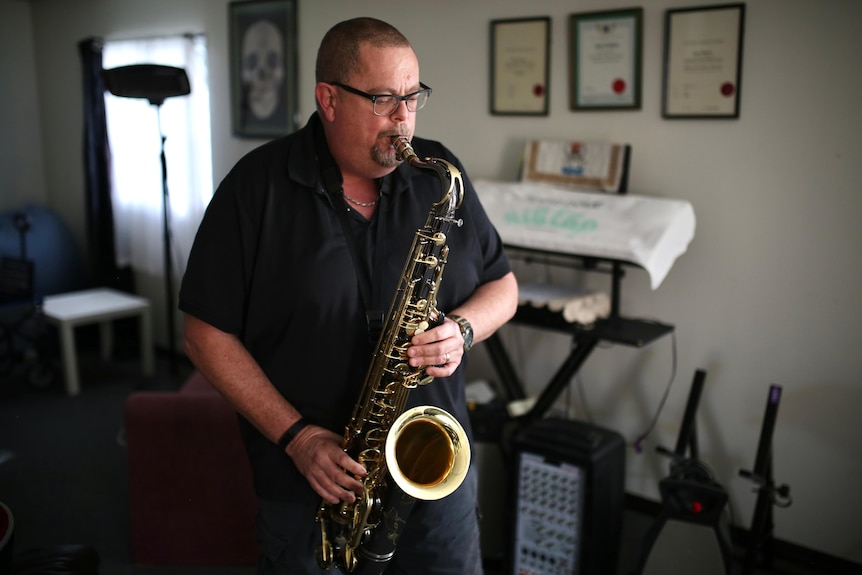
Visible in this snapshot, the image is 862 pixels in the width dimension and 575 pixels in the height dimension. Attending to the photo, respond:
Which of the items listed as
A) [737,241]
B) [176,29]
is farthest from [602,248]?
[176,29]

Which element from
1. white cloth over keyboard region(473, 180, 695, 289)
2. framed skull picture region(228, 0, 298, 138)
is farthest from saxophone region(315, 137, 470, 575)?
framed skull picture region(228, 0, 298, 138)

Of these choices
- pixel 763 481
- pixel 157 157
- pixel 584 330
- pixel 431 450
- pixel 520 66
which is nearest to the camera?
pixel 431 450

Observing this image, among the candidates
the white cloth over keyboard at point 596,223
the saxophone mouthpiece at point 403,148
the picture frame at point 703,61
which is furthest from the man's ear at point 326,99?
the picture frame at point 703,61

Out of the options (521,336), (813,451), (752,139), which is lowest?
(813,451)

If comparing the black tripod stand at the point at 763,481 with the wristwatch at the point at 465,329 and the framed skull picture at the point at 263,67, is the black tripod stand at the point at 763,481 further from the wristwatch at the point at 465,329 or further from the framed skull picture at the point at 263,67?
the framed skull picture at the point at 263,67

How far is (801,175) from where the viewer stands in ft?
8.61

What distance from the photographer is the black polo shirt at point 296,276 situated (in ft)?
4.74

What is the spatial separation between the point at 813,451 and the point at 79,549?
8.08 ft

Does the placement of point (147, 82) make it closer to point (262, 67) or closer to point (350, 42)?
point (262, 67)

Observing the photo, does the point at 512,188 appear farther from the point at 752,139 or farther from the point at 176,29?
the point at 176,29

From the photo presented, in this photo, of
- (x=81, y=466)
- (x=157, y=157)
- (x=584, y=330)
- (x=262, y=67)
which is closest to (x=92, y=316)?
(x=157, y=157)

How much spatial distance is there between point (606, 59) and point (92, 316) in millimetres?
3277

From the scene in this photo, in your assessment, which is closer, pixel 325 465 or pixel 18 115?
pixel 325 465

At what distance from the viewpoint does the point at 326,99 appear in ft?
4.90
